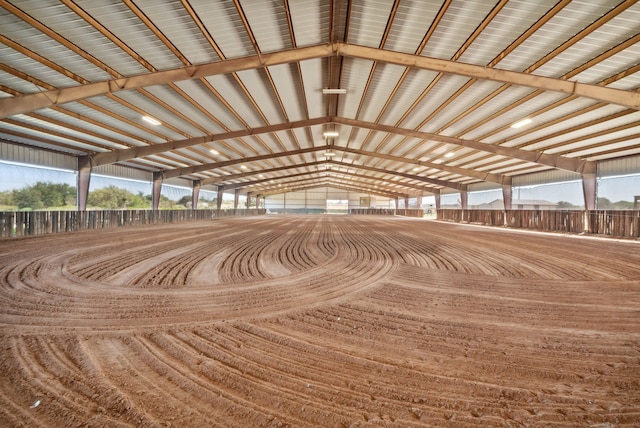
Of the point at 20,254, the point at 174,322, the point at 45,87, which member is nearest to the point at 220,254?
the point at 174,322

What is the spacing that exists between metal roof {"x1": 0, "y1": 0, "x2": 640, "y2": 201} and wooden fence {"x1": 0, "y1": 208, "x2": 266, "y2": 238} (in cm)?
437

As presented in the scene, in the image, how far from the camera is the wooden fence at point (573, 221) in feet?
46.0

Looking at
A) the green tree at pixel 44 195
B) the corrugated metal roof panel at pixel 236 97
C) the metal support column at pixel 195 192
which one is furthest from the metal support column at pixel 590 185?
the metal support column at pixel 195 192

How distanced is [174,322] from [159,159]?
24063 mm

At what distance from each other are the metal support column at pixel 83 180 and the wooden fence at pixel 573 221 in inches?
1243

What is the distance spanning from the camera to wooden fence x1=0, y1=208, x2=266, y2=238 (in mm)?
11922

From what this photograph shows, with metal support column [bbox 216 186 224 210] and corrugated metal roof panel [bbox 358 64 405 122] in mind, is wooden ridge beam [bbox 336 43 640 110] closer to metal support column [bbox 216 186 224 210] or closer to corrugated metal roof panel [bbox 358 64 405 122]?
corrugated metal roof panel [bbox 358 64 405 122]

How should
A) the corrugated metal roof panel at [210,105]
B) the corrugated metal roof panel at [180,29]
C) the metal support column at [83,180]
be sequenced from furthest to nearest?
the metal support column at [83,180]
the corrugated metal roof panel at [210,105]
the corrugated metal roof panel at [180,29]

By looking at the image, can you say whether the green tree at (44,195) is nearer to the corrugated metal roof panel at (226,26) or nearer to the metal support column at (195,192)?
the metal support column at (195,192)

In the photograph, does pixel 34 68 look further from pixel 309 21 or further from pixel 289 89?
pixel 309 21

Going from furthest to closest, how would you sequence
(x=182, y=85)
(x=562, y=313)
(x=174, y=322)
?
(x=182, y=85), (x=562, y=313), (x=174, y=322)

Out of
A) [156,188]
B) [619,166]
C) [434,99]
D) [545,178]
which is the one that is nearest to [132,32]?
[434,99]

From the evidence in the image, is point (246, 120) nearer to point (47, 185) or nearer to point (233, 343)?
point (47, 185)

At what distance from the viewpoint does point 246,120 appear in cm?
1590
